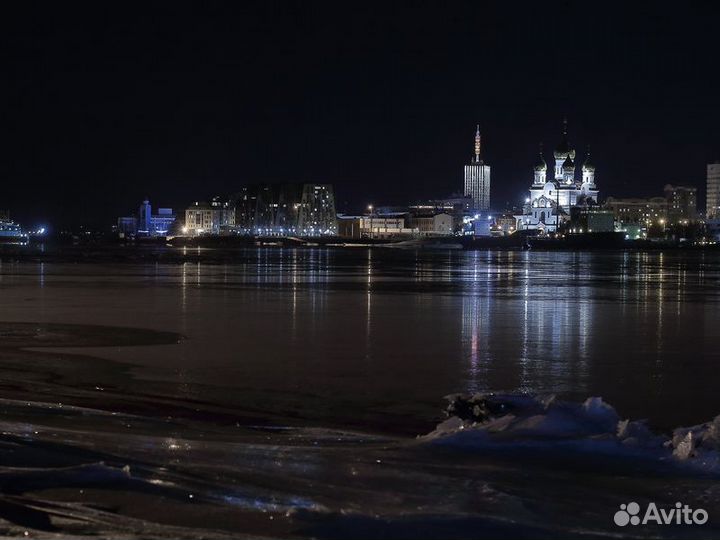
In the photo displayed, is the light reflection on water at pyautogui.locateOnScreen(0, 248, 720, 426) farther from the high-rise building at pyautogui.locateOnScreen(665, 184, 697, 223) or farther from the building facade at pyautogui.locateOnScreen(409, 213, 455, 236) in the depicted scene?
the high-rise building at pyautogui.locateOnScreen(665, 184, 697, 223)

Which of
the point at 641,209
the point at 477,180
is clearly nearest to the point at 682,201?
the point at 641,209

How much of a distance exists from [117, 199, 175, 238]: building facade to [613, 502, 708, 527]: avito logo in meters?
161

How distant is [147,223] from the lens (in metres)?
169

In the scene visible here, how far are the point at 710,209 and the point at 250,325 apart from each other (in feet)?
594

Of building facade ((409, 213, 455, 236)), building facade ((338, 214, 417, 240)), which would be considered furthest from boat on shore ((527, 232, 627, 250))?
building facade ((409, 213, 455, 236))

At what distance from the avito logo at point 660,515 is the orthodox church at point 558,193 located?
11995 centimetres

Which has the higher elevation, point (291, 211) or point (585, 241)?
point (291, 211)

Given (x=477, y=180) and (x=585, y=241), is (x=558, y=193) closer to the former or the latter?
(x=585, y=241)

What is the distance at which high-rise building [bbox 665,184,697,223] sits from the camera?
554ft

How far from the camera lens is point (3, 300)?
1931 cm

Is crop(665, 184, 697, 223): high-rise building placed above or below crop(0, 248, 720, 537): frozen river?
above

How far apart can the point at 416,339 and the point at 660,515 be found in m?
8.01

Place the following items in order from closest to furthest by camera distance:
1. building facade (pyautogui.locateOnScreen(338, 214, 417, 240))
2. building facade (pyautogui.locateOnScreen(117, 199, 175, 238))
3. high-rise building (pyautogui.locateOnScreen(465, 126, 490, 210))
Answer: building facade (pyautogui.locateOnScreen(338, 214, 417, 240)) < building facade (pyautogui.locateOnScreen(117, 199, 175, 238)) < high-rise building (pyautogui.locateOnScreen(465, 126, 490, 210))

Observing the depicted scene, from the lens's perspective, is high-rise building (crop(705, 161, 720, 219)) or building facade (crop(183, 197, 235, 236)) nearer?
building facade (crop(183, 197, 235, 236))
